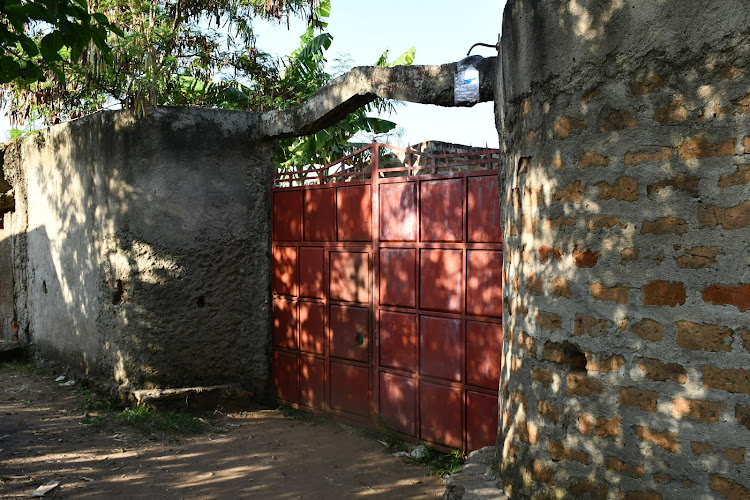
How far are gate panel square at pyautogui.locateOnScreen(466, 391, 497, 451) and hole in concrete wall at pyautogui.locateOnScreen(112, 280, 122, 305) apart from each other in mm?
3400

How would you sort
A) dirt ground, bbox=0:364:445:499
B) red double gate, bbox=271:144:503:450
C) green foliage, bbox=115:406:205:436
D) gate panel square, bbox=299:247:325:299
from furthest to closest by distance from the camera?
gate panel square, bbox=299:247:325:299, green foliage, bbox=115:406:205:436, red double gate, bbox=271:144:503:450, dirt ground, bbox=0:364:445:499

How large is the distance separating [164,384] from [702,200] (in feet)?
15.9

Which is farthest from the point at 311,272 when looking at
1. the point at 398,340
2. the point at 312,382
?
the point at 398,340

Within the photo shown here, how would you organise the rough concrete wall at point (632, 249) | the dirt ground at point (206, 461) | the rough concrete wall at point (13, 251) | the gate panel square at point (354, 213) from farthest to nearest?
the rough concrete wall at point (13, 251) < the gate panel square at point (354, 213) < the dirt ground at point (206, 461) < the rough concrete wall at point (632, 249)

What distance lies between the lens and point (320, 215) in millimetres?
5762

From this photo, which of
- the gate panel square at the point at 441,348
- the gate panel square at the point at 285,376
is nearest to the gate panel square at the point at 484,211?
A: the gate panel square at the point at 441,348

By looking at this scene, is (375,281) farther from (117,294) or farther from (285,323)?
(117,294)

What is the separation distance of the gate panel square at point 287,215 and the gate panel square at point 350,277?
57cm

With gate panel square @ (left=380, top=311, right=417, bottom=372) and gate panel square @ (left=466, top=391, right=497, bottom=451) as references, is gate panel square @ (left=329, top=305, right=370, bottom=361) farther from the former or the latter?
gate panel square @ (left=466, top=391, right=497, bottom=451)

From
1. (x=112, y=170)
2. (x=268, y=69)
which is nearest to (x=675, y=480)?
(x=112, y=170)

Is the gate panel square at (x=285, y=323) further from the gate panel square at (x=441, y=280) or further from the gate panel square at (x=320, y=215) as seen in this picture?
the gate panel square at (x=441, y=280)

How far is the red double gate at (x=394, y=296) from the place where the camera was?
456 cm

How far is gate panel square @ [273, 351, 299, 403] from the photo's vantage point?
610cm

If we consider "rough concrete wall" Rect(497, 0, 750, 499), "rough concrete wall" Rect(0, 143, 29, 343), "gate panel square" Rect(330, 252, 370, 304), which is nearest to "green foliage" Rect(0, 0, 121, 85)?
"rough concrete wall" Rect(497, 0, 750, 499)
